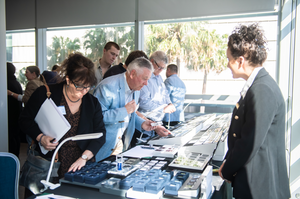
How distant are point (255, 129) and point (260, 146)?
10cm

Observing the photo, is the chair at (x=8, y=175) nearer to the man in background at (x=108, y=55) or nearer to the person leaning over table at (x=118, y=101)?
the person leaning over table at (x=118, y=101)

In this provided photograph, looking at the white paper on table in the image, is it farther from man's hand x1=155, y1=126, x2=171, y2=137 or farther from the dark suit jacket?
the dark suit jacket

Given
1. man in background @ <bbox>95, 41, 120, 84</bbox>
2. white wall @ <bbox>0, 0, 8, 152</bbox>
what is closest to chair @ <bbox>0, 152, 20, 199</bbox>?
white wall @ <bbox>0, 0, 8, 152</bbox>

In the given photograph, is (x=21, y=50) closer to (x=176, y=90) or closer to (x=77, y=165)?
(x=176, y=90)

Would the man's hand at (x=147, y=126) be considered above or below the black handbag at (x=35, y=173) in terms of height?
above

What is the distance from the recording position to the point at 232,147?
4.35 ft

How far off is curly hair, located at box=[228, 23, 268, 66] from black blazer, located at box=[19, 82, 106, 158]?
1066mm

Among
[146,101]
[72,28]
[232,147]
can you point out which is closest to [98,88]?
[146,101]

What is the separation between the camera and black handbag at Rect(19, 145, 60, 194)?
1.60 meters

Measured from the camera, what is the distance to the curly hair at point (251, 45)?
4.17ft

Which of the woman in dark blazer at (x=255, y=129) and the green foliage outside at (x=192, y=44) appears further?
the green foliage outside at (x=192, y=44)

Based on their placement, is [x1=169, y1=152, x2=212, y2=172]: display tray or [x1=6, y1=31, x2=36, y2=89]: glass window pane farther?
[x1=6, y1=31, x2=36, y2=89]: glass window pane

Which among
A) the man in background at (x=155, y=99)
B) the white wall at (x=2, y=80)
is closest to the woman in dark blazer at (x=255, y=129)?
the man in background at (x=155, y=99)

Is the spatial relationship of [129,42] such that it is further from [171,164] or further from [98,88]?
[171,164]
